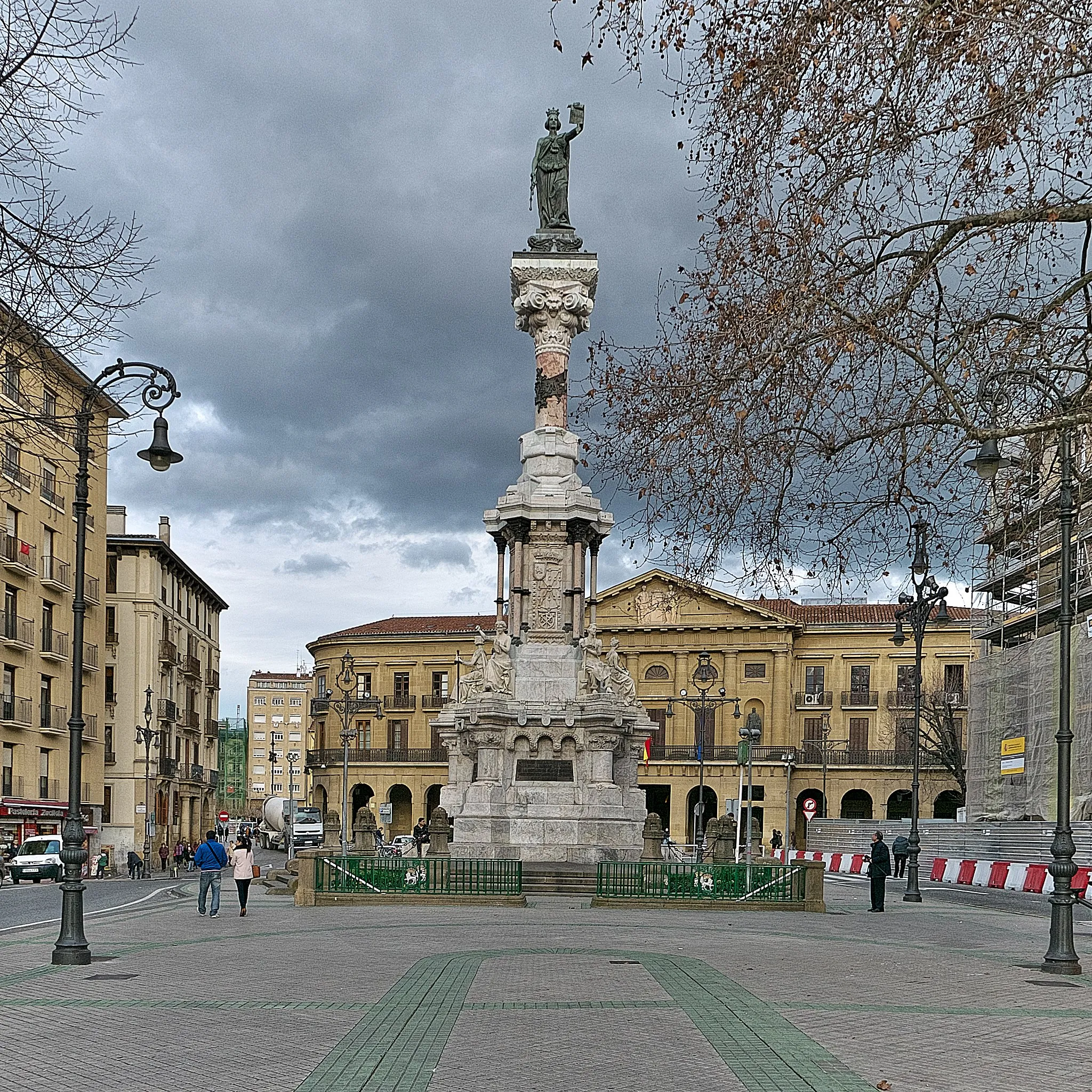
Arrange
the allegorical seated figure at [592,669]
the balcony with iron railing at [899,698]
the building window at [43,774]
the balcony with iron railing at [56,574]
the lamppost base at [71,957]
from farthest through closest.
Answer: the balcony with iron railing at [899,698] → the balcony with iron railing at [56,574] → the building window at [43,774] → the allegorical seated figure at [592,669] → the lamppost base at [71,957]

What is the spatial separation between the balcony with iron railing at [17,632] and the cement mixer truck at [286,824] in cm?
1712

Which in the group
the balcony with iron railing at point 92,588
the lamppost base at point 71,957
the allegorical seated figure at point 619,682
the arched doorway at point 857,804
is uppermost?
the balcony with iron railing at point 92,588

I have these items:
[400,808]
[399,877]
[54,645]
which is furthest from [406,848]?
[400,808]

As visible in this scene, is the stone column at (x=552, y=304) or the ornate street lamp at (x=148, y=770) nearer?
the stone column at (x=552, y=304)

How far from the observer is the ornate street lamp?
56.4 meters

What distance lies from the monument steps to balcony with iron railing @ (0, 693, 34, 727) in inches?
1027

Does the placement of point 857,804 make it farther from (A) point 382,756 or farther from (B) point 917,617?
(B) point 917,617

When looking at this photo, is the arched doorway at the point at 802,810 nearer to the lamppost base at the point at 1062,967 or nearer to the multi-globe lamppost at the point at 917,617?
the multi-globe lamppost at the point at 917,617

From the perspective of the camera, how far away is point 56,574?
5509cm

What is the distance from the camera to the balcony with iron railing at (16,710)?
161 ft

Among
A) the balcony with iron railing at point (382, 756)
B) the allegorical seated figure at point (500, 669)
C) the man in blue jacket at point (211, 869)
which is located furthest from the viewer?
the balcony with iron railing at point (382, 756)

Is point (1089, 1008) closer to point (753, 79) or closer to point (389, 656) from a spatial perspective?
point (753, 79)

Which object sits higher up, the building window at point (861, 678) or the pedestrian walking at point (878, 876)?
the building window at point (861, 678)

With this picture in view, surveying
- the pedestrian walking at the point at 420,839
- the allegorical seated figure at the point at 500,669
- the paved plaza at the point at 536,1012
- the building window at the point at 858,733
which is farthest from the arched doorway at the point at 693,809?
the paved plaza at the point at 536,1012
